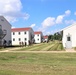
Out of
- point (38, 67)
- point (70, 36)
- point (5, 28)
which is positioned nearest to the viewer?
point (38, 67)

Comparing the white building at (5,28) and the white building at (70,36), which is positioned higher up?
the white building at (5,28)

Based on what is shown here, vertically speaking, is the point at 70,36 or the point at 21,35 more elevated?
the point at 21,35

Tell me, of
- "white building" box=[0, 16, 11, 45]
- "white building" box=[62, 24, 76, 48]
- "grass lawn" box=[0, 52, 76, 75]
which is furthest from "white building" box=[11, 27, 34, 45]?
"grass lawn" box=[0, 52, 76, 75]

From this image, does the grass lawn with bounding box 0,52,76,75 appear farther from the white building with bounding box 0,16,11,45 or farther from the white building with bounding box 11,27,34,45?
A: the white building with bounding box 11,27,34,45

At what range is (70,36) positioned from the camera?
35062 millimetres

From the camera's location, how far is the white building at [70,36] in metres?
34.9

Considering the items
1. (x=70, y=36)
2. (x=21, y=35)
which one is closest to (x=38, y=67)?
(x=70, y=36)

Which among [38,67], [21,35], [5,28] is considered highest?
[5,28]

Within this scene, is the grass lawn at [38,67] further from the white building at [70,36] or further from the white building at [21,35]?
the white building at [21,35]

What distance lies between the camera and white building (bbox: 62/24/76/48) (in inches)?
1374

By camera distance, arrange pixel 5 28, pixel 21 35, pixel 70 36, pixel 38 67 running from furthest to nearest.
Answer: pixel 21 35 < pixel 5 28 < pixel 70 36 < pixel 38 67

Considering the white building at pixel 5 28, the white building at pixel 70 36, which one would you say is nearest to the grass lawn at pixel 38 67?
the white building at pixel 70 36

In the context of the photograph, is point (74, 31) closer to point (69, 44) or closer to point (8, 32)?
point (69, 44)

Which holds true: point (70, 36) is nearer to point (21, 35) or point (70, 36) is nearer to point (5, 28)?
point (5, 28)
